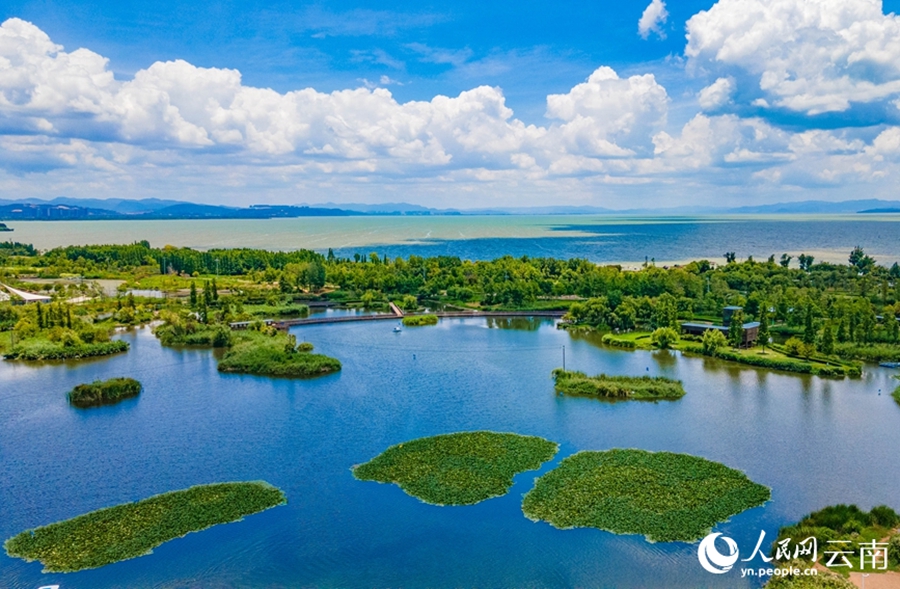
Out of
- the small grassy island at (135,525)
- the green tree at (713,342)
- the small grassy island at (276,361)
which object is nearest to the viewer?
the small grassy island at (135,525)

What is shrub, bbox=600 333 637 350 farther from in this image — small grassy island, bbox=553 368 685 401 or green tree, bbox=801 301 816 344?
green tree, bbox=801 301 816 344

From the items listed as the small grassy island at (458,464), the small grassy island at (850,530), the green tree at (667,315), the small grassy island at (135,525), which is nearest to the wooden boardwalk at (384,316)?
the green tree at (667,315)

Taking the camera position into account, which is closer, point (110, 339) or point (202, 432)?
point (202, 432)

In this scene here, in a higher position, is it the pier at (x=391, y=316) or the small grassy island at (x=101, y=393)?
the pier at (x=391, y=316)

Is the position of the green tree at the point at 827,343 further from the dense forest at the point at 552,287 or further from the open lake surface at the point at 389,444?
the open lake surface at the point at 389,444

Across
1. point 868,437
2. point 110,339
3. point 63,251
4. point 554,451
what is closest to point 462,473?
point 554,451

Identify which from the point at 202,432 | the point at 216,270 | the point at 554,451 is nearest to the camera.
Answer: the point at 554,451

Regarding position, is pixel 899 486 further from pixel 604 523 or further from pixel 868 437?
pixel 604 523
